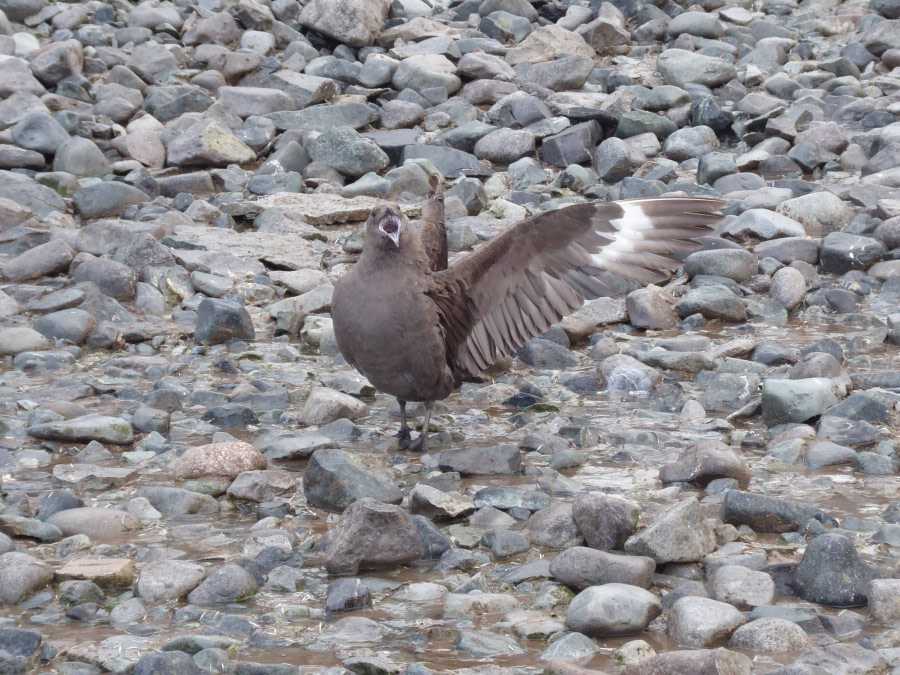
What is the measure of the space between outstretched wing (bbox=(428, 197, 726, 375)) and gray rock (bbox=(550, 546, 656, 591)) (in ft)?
6.44

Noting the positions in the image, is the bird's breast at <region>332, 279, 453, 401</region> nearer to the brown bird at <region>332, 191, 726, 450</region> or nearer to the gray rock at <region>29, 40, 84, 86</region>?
the brown bird at <region>332, 191, 726, 450</region>

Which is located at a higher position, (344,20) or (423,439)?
(344,20)

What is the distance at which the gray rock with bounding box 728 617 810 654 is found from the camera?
3.44 m

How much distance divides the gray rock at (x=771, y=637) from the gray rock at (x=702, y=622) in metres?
0.04

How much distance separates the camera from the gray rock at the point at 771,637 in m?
3.44

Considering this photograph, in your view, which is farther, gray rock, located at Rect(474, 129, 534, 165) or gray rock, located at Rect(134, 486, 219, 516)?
gray rock, located at Rect(474, 129, 534, 165)

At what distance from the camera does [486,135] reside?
30.9ft

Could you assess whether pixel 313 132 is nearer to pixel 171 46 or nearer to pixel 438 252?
pixel 171 46

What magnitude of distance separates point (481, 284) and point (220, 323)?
5.07ft

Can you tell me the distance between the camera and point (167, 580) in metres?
3.85

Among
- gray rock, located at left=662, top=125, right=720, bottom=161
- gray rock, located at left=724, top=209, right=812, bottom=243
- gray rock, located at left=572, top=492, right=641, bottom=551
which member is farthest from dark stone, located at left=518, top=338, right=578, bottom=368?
gray rock, located at left=662, top=125, right=720, bottom=161

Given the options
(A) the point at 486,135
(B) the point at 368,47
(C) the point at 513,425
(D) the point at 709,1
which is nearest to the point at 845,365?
(C) the point at 513,425

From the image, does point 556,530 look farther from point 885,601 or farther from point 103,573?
point 103,573

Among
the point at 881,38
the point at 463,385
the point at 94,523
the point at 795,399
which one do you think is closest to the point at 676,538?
the point at 795,399
